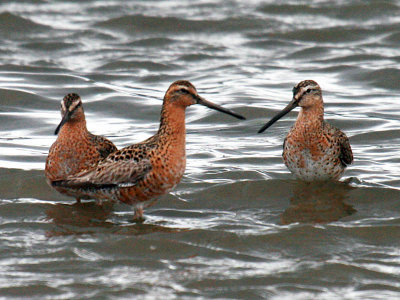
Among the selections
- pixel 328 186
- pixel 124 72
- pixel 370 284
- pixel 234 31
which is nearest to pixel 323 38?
pixel 234 31

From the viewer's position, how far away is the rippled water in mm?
7453

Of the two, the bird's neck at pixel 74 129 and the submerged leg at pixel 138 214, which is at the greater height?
the bird's neck at pixel 74 129

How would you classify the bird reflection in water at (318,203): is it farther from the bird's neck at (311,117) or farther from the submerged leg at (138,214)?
the submerged leg at (138,214)

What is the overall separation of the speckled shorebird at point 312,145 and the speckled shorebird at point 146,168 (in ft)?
4.72

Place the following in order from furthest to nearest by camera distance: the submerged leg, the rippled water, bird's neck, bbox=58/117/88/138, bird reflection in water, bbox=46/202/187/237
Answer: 1. bird's neck, bbox=58/117/88/138
2. the submerged leg
3. bird reflection in water, bbox=46/202/187/237
4. the rippled water

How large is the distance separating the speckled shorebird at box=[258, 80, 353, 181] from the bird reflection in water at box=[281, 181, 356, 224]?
0.20 meters

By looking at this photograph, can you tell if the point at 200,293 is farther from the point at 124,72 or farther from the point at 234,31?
the point at 234,31

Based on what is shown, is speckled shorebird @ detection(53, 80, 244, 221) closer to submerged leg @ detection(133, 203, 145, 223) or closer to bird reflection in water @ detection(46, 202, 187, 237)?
submerged leg @ detection(133, 203, 145, 223)

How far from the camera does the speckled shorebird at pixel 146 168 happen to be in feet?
27.6

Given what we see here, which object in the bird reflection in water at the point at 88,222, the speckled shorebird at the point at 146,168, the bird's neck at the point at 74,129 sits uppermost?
the bird's neck at the point at 74,129

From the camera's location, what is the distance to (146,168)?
838cm

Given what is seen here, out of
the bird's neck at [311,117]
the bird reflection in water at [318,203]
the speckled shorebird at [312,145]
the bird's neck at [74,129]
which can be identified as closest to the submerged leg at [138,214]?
the bird's neck at [74,129]

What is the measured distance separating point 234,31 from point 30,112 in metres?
6.79

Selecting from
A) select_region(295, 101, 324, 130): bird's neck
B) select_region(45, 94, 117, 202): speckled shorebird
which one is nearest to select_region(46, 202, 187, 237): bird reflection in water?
select_region(45, 94, 117, 202): speckled shorebird
